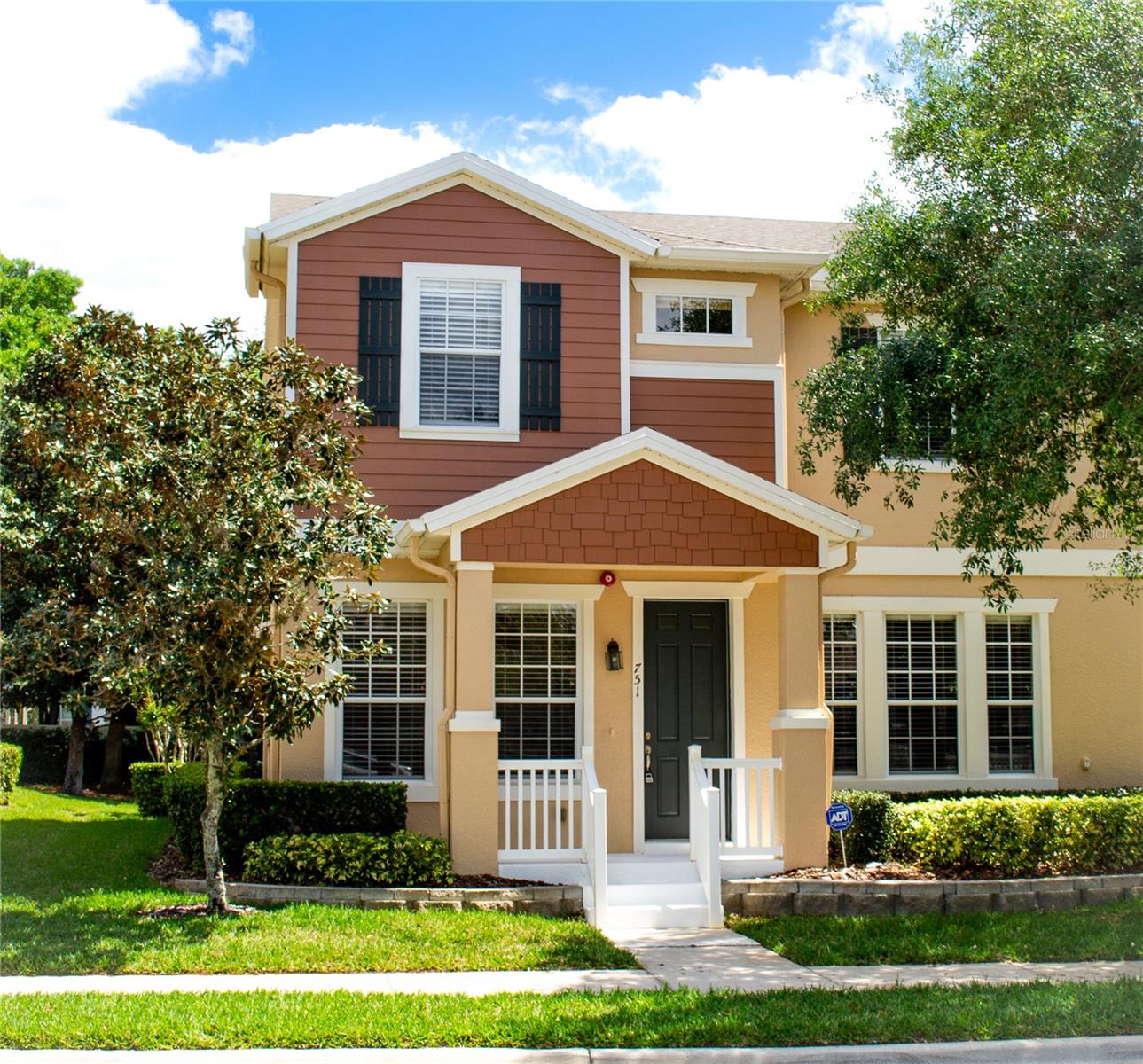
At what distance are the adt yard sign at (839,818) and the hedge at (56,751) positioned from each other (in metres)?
17.6

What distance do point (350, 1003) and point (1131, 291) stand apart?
24.7ft

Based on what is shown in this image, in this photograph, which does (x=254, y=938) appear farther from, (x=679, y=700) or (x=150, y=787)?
(x=150, y=787)

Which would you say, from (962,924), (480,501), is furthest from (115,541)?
(962,924)

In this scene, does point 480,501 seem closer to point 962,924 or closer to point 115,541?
point 115,541

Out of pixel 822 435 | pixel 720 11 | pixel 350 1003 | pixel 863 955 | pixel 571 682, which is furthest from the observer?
pixel 571 682

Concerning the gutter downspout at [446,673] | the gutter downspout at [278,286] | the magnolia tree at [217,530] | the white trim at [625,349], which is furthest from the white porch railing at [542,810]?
the gutter downspout at [278,286]

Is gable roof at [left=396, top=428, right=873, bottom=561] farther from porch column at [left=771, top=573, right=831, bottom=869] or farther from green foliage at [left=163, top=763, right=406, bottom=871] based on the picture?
green foliage at [left=163, top=763, right=406, bottom=871]

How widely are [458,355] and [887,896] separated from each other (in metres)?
6.90

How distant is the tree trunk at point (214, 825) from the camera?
10.1 meters

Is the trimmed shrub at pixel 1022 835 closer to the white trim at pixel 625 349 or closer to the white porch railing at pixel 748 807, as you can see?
the white porch railing at pixel 748 807

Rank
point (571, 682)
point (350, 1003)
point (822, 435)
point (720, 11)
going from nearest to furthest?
1. point (350, 1003)
2. point (720, 11)
3. point (822, 435)
4. point (571, 682)

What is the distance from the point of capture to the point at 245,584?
9.80 meters

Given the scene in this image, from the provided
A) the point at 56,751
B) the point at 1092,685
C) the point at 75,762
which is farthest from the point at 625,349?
the point at 56,751

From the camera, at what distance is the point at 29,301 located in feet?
95.2
